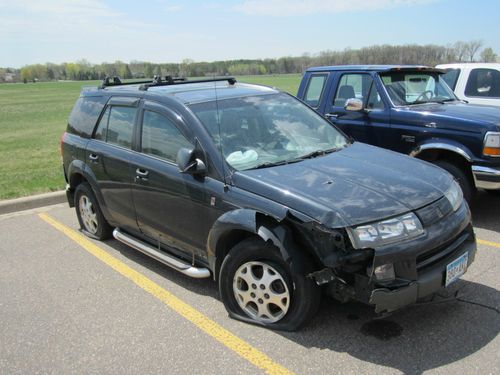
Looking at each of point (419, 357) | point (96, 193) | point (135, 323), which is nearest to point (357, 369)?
point (419, 357)

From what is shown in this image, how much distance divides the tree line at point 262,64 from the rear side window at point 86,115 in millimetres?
1531

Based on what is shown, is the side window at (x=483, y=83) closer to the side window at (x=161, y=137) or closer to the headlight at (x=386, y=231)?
the headlight at (x=386, y=231)

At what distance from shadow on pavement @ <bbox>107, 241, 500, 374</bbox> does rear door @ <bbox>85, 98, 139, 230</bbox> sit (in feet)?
7.39

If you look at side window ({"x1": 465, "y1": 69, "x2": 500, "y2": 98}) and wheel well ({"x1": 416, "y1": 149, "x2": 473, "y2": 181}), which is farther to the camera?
side window ({"x1": 465, "y1": 69, "x2": 500, "y2": 98})

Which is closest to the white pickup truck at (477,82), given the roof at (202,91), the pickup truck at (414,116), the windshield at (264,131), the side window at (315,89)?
the pickup truck at (414,116)

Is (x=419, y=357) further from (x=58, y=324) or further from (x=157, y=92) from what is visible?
(x=157, y=92)

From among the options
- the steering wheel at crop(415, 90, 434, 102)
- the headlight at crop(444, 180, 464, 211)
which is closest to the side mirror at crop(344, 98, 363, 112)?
the steering wheel at crop(415, 90, 434, 102)

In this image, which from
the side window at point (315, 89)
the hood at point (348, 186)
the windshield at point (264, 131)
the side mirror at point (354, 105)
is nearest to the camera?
the hood at point (348, 186)

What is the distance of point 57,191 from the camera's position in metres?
7.70

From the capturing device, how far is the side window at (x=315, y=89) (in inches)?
287

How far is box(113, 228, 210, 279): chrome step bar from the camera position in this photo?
3918mm

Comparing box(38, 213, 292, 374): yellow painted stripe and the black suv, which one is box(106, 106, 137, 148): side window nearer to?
the black suv

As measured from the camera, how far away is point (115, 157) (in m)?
4.79

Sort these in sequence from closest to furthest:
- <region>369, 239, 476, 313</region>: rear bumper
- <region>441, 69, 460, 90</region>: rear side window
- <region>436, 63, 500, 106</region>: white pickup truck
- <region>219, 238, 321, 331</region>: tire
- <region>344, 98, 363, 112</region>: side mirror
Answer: <region>369, 239, 476, 313</region>: rear bumper, <region>219, 238, 321, 331</region>: tire, <region>344, 98, 363, 112</region>: side mirror, <region>436, 63, 500, 106</region>: white pickup truck, <region>441, 69, 460, 90</region>: rear side window
